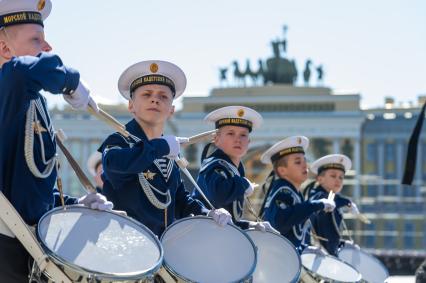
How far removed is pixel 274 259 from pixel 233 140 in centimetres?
106

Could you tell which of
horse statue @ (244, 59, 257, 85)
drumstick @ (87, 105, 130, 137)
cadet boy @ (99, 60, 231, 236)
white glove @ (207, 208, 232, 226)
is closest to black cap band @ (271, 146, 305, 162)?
cadet boy @ (99, 60, 231, 236)

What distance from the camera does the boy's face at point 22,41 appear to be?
343 cm

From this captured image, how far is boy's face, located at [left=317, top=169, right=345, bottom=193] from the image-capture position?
28.5ft

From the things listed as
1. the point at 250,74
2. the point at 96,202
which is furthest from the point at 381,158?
the point at 96,202

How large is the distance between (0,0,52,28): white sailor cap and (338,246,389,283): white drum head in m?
4.06

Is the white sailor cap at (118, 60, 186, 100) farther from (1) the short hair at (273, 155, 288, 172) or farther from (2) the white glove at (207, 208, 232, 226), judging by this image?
(1) the short hair at (273, 155, 288, 172)

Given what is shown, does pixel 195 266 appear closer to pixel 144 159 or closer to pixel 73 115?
pixel 144 159

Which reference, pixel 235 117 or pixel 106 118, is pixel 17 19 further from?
pixel 235 117

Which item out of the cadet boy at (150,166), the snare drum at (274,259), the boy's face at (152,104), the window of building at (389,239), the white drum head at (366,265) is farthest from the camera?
the window of building at (389,239)

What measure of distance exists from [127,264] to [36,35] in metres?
0.92

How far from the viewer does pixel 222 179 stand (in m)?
5.18

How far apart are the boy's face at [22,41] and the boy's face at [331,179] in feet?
18.1

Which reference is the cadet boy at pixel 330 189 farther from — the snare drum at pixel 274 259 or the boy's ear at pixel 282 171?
the snare drum at pixel 274 259

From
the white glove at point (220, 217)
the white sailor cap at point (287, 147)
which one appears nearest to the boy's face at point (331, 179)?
the white sailor cap at point (287, 147)
